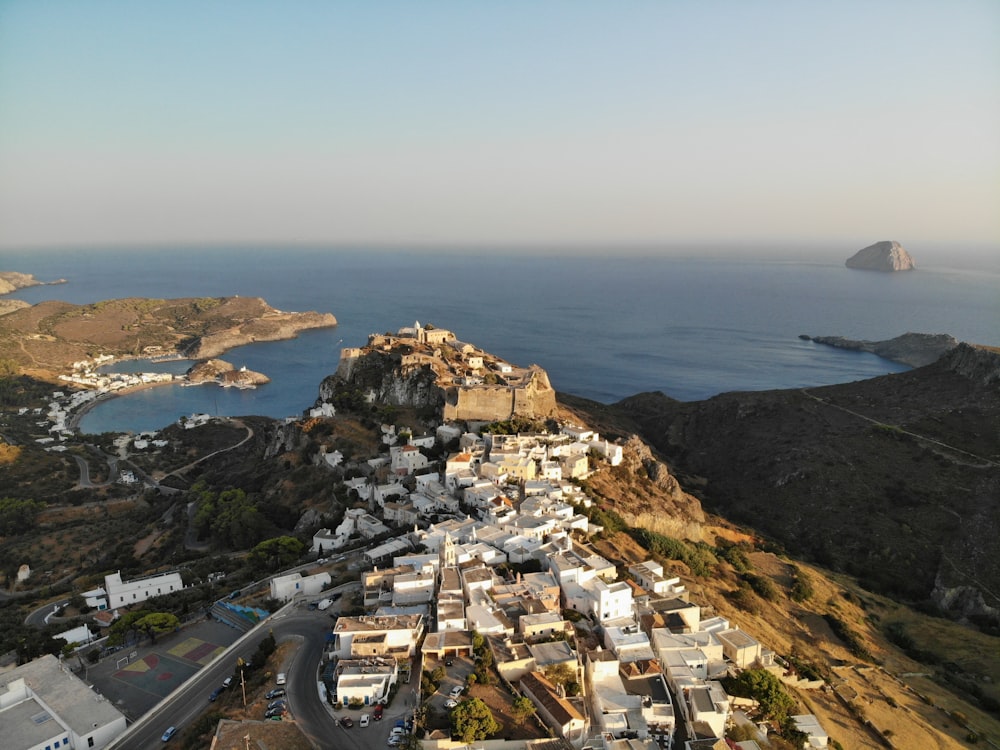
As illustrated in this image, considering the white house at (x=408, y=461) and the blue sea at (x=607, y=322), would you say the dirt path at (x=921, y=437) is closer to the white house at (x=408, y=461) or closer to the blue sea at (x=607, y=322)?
the blue sea at (x=607, y=322)

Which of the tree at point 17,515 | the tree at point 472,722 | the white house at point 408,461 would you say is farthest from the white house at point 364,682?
the tree at point 17,515

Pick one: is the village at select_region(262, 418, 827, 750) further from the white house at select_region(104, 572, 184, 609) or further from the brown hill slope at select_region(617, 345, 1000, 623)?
the brown hill slope at select_region(617, 345, 1000, 623)

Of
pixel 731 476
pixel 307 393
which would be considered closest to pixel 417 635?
pixel 731 476

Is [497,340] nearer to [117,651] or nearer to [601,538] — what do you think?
[601,538]

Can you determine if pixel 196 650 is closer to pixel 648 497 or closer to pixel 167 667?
pixel 167 667

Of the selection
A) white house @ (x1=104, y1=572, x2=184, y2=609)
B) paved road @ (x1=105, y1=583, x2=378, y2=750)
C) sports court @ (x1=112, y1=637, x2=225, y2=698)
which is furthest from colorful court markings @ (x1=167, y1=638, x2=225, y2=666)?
white house @ (x1=104, y1=572, x2=184, y2=609)
